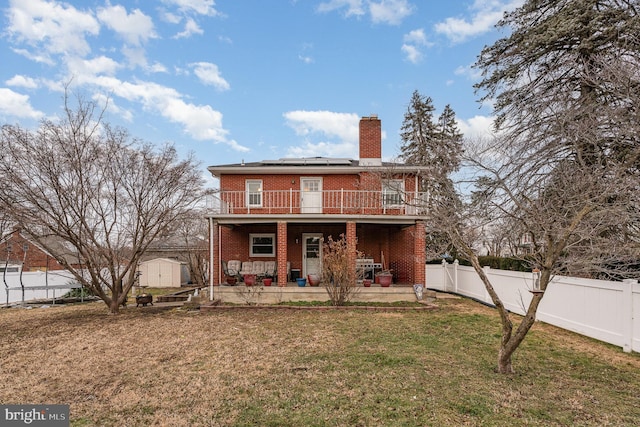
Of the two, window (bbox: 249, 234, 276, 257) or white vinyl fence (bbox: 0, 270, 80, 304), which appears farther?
window (bbox: 249, 234, 276, 257)

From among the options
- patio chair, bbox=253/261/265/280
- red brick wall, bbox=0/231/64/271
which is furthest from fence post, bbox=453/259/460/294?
red brick wall, bbox=0/231/64/271

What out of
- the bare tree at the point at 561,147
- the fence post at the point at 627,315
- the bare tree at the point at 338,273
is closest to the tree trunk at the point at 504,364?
the bare tree at the point at 561,147

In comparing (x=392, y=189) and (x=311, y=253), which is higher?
(x=392, y=189)

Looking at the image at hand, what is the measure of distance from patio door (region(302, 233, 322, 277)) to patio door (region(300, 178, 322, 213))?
1215 mm

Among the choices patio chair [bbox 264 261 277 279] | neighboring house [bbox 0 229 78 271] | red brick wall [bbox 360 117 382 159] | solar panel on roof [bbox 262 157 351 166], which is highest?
red brick wall [bbox 360 117 382 159]

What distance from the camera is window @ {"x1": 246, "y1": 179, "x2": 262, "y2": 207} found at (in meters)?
15.3

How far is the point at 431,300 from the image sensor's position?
12766 millimetres

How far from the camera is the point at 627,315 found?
6535 millimetres

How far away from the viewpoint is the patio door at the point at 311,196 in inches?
595

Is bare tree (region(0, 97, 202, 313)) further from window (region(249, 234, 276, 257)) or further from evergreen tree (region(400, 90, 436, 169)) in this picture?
evergreen tree (region(400, 90, 436, 169))

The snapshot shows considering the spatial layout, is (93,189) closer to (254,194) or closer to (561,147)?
(254,194)

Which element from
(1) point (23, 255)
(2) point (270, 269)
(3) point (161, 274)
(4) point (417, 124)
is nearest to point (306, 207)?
(2) point (270, 269)

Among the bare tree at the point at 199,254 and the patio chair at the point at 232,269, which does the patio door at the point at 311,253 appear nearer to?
the patio chair at the point at 232,269

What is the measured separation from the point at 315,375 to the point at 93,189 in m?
8.92
